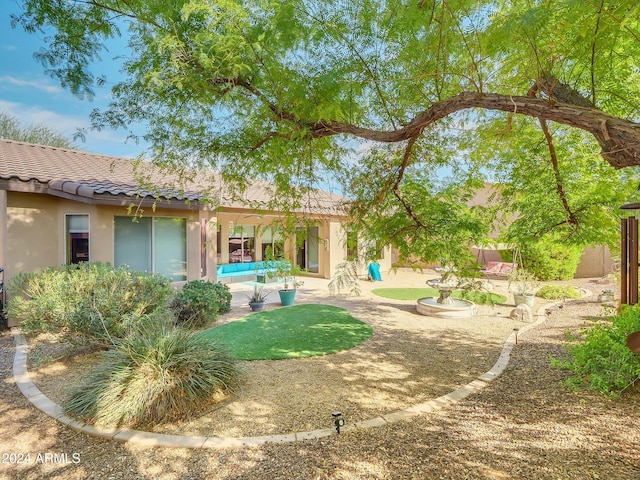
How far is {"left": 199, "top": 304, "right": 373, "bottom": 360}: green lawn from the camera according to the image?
664cm

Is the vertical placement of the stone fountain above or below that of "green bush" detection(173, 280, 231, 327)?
below

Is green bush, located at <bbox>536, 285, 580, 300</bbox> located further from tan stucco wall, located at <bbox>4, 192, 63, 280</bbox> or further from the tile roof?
tan stucco wall, located at <bbox>4, 192, 63, 280</bbox>

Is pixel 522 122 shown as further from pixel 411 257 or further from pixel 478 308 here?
pixel 478 308

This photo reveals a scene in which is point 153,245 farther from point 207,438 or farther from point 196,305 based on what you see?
point 207,438

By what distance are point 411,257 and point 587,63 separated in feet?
11.0

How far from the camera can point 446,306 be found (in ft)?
32.8

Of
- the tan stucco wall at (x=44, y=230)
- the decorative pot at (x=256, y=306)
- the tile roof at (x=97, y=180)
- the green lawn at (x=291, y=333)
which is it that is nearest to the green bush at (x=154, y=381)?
the green lawn at (x=291, y=333)

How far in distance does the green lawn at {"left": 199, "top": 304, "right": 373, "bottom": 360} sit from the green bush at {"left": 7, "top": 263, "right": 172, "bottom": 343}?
53.5 inches

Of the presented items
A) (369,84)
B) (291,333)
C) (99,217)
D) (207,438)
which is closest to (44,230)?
(99,217)

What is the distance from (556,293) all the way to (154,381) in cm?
1339

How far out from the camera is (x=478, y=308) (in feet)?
34.7

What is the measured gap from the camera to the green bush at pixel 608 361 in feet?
13.5

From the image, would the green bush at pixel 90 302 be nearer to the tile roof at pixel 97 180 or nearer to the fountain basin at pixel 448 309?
the tile roof at pixel 97 180

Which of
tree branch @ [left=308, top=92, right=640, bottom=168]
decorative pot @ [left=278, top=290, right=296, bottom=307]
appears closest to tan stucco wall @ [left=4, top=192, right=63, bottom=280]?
decorative pot @ [left=278, top=290, right=296, bottom=307]
